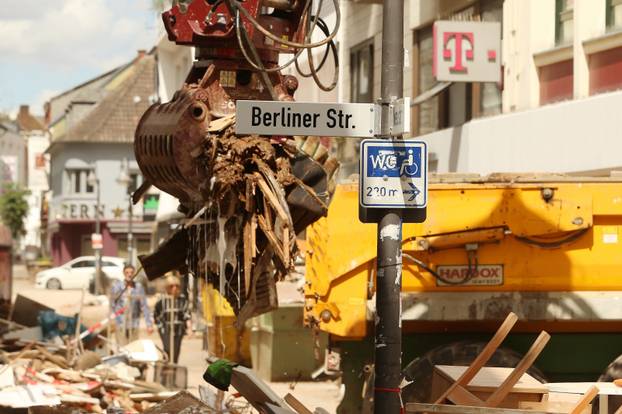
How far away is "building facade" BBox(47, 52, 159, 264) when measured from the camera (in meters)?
71.2

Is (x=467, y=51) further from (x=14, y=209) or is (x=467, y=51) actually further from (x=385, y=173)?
(x=14, y=209)

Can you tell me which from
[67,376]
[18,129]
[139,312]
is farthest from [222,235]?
[18,129]

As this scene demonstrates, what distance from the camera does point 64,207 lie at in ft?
240

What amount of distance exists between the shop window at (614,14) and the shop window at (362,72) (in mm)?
8724

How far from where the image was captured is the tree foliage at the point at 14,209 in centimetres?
10200

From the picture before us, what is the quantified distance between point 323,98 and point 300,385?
27.6ft

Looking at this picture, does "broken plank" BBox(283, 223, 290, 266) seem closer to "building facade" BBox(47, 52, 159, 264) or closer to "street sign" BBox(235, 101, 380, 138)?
"street sign" BBox(235, 101, 380, 138)

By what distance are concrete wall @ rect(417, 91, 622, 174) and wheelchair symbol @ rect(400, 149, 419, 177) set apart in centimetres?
741

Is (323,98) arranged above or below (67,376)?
above

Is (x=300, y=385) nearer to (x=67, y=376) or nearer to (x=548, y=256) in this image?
(x=67, y=376)

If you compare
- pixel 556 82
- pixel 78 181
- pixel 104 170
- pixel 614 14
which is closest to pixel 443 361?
pixel 614 14

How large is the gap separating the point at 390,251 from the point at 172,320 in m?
12.8

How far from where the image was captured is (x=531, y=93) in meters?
18.7

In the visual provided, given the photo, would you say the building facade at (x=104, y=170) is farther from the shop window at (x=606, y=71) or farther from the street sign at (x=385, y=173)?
the street sign at (x=385, y=173)
